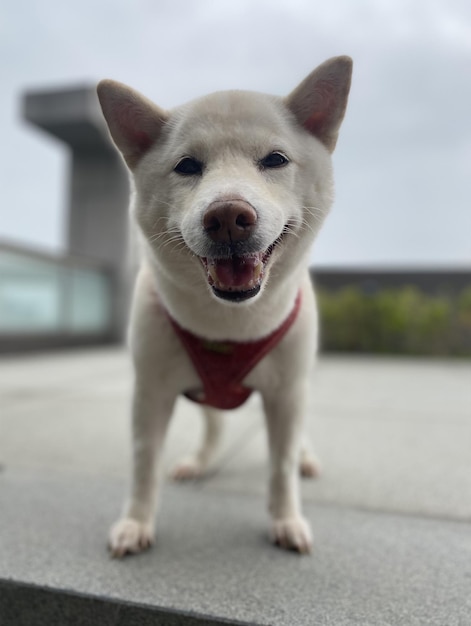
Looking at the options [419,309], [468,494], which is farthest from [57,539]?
[419,309]

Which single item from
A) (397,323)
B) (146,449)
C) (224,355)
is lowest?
(397,323)

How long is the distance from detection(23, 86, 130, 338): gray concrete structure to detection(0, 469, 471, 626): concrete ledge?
8.91 m

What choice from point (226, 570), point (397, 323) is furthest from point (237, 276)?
point (397, 323)

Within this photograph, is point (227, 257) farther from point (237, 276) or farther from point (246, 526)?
point (246, 526)

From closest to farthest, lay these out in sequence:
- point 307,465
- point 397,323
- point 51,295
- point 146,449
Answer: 1. point 146,449
2. point 307,465
3. point 51,295
4. point 397,323

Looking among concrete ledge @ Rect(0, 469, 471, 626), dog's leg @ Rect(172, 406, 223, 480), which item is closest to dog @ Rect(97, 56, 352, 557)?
concrete ledge @ Rect(0, 469, 471, 626)

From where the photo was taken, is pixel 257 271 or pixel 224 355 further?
pixel 224 355

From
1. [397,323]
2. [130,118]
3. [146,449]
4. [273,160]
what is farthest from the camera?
[397,323]

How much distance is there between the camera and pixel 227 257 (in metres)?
1.32

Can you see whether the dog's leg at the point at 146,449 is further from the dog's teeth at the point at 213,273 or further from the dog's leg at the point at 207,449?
the dog's leg at the point at 207,449

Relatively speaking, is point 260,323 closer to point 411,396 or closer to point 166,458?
point 166,458

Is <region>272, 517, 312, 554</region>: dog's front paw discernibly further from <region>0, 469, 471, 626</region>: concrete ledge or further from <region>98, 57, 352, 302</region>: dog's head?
<region>98, 57, 352, 302</region>: dog's head

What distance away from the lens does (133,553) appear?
160cm

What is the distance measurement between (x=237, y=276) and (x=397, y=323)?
9.20m
